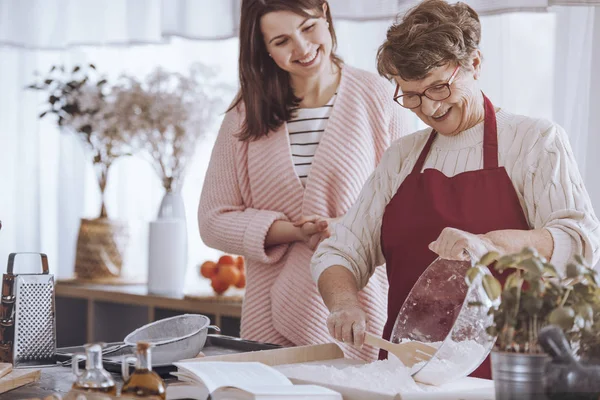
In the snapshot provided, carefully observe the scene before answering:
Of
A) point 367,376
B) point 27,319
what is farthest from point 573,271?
point 27,319

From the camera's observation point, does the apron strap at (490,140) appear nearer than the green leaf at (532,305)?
No

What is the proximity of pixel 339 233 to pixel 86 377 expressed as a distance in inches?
33.7

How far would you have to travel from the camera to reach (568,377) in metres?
1.01

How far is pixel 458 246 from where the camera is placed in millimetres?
1447

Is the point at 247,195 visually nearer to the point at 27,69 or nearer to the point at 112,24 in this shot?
the point at 112,24

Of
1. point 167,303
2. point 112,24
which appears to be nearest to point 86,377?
point 167,303

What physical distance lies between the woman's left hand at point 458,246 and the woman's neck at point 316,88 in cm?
94

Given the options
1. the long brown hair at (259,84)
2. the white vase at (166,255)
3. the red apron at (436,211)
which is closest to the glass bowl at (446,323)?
the red apron at (436,211)

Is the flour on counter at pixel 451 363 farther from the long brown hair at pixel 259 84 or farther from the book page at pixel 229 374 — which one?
the long brown hair at pixel 259 84

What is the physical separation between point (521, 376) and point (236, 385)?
406 millimetres

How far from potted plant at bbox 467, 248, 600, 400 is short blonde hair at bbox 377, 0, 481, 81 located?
0.71 metres

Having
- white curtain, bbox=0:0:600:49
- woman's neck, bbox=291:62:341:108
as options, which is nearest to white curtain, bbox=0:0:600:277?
white curtain, bbox=0:0:600:49

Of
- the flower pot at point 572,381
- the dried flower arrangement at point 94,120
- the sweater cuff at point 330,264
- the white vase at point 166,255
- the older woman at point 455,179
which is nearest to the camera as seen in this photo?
the flower pot at point 572,381

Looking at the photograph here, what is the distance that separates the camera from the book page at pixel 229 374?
1263 millimetres
